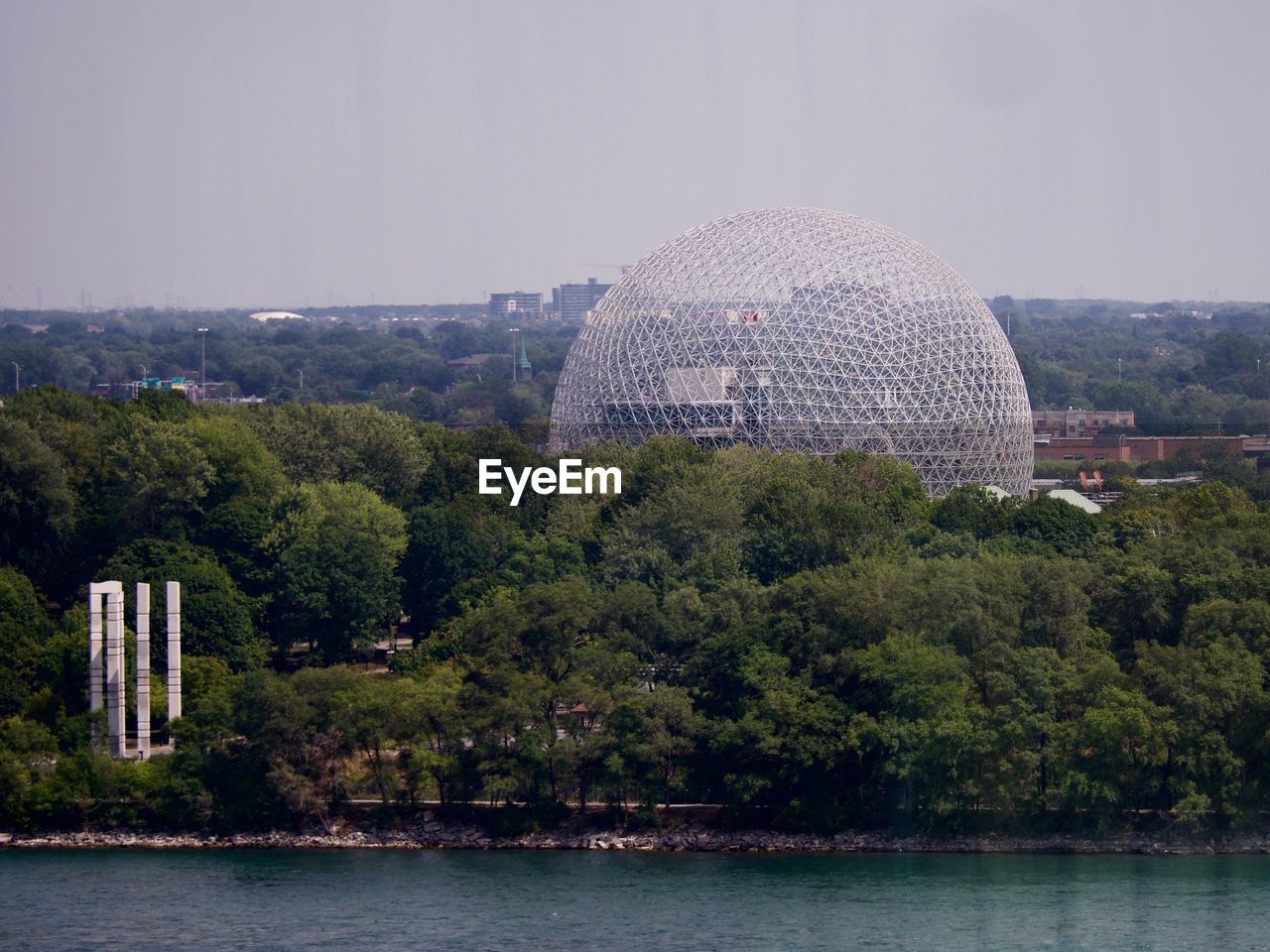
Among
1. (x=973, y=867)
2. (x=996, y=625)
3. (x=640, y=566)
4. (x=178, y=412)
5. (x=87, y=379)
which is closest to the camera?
(x=973, y=867)

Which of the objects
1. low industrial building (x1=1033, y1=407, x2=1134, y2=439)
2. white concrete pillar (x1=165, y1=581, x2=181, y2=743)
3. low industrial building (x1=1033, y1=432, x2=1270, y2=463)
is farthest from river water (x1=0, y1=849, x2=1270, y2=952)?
low industrial building (x1=1033, y1=407, x2=1134, y2=439)

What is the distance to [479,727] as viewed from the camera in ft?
128

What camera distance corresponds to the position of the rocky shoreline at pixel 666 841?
123 feet

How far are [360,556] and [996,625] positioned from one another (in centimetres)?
1438

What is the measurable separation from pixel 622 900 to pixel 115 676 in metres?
12.1

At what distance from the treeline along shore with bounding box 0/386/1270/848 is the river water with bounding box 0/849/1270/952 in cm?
125

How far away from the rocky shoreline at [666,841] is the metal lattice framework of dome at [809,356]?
2138cm

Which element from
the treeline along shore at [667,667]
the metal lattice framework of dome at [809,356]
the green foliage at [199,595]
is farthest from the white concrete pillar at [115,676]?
the metal lattice framework of dome at [809,356]

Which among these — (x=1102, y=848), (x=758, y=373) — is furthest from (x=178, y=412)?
(x=1102, y=848)

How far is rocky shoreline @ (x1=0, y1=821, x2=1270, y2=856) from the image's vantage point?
37531 millimetres

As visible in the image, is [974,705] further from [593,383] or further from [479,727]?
[593,383]


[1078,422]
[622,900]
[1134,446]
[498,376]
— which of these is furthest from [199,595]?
[498,376]

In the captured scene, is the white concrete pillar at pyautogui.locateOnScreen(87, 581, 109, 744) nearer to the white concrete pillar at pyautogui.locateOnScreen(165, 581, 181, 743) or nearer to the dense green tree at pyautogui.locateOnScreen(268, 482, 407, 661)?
the white concrete pillar at pyautogui.locateOnScreen(165, 581, 181, 743)

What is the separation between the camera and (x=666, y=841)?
3853 centimetres
